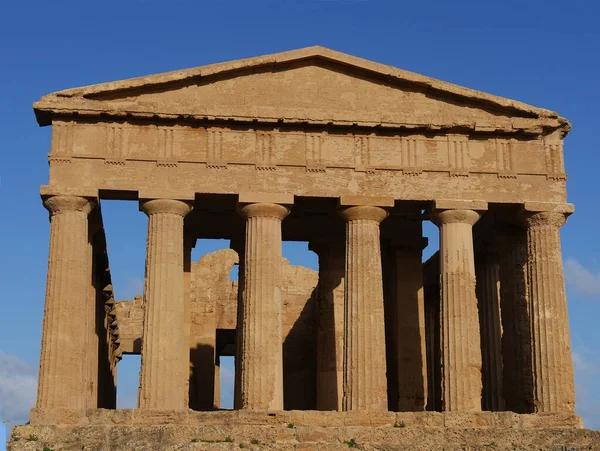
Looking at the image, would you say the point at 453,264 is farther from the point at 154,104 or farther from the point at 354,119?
the point at 154,104

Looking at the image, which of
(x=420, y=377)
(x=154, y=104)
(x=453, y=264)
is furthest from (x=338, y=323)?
(x=154, y=104)

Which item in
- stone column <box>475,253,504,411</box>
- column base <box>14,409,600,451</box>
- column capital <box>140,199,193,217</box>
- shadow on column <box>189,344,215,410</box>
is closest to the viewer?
column base <box>14,409,600,451</box>

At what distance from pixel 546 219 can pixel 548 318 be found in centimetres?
275

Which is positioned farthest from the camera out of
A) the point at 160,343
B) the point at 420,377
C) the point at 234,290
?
the point at 234,290

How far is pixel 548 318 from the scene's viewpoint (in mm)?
33406

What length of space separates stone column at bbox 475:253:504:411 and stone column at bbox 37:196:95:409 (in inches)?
471

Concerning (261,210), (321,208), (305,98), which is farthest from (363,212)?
(305,98)

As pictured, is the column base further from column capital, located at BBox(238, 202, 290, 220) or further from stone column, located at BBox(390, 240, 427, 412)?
stone column, located at BBox(390, 240, 427, 412)

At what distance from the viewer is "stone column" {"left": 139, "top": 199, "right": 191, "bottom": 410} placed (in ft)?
104

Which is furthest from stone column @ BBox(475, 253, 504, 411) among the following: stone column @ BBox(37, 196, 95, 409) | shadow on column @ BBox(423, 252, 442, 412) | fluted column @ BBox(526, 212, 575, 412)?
stone column @ BBox(37, 196, 95, 409)

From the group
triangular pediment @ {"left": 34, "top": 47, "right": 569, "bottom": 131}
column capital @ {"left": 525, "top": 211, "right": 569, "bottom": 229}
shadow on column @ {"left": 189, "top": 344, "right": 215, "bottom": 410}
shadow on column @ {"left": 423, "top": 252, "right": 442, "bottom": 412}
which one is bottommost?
shadow on column @ {"left": 189, "top": 344, "right": 215, "bottom": 410}

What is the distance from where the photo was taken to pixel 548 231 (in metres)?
34.1

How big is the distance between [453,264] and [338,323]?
5.66 metres

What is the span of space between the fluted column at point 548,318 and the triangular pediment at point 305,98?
2.98 metres
